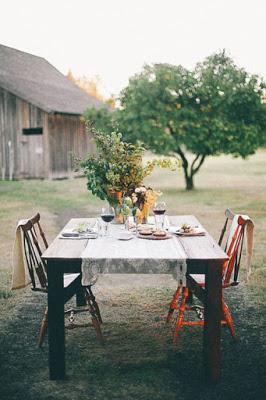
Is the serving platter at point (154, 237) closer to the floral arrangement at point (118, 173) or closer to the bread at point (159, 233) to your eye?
the bread at point (159, 233)

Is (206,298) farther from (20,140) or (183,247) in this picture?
(20,140)

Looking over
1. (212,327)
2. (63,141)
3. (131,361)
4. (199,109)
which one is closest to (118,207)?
(131,361)

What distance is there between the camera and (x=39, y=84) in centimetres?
2638

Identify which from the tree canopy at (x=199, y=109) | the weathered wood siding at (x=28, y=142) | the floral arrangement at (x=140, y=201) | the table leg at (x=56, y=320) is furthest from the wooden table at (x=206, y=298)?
the weathered wood siding at (x=28, y=142)

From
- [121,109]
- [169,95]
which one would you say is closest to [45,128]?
[121,109]

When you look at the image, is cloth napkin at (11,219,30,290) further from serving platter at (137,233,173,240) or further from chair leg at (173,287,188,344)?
chair leg at (173,287,188,344)

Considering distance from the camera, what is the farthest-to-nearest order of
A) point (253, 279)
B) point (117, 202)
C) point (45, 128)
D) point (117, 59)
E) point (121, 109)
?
1. point (117, 59)
2. point (45, 128)
3. point (121, 109)
4. point (253, 279)
5. point (117, 202)

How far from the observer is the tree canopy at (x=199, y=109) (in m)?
19.3

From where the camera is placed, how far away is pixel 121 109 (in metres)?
20.8

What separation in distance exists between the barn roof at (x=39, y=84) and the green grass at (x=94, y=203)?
341 cm

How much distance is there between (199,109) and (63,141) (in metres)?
6.90

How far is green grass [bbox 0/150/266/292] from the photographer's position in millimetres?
9961

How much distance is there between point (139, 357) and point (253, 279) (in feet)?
10.3

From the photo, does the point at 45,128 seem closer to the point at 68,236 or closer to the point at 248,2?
the point at 248,2
